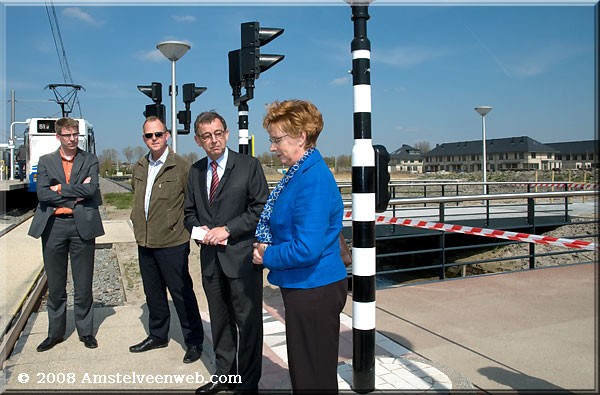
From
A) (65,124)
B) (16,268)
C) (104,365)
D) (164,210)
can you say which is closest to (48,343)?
(104,365)

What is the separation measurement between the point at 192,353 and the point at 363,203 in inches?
79.3

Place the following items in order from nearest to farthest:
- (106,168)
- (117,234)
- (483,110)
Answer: (117,234)
(483,110)
(106,168)

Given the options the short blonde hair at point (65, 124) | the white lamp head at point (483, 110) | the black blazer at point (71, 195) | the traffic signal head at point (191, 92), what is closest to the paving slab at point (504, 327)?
the black blazer at point (71, 195)

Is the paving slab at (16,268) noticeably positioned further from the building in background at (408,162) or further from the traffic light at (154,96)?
the building in background at (408,162)

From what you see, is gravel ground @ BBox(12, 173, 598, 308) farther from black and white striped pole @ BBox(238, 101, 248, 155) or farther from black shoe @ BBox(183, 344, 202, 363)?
black and white striped pole @ BBox(238, 101, 248, 155)

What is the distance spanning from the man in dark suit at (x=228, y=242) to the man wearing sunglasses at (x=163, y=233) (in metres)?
0.48

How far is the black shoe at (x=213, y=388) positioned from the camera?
3295 millimetres

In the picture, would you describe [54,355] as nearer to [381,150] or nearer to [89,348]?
[89,348]

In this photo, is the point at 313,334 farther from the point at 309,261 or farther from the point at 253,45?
the point at 253,45

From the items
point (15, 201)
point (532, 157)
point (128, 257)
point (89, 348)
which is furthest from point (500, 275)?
point (532, 157)

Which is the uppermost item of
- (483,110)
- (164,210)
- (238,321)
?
(483,110)

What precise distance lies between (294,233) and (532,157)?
99969 mm

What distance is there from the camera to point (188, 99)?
405 inches

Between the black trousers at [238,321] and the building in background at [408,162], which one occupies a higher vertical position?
the building in background at [408,162]
